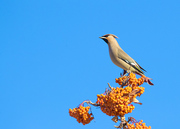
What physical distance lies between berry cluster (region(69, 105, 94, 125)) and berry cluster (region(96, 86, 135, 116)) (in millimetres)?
505

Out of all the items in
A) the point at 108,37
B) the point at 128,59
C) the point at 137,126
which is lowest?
the point at 137,126


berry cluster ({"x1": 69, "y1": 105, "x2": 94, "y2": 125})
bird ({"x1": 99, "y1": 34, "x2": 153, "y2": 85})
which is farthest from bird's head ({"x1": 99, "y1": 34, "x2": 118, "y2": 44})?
berry cluster ({"x1": 69, "y1": 105, "x2": 94, "y2": 125})

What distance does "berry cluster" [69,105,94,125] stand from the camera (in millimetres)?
8187

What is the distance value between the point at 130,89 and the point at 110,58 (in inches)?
104

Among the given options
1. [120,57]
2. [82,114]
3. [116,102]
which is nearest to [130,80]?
[116,102]

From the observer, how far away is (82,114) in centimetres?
821

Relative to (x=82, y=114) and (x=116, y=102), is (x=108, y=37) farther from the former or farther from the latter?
(x=82, y=114)

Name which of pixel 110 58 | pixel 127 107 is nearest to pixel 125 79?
pixel 127 107

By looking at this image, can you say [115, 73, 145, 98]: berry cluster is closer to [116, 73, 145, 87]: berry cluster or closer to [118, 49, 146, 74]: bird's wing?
[116, 73, 145, 87]: berry cluster

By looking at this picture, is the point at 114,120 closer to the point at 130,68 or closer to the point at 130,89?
the point at 130,89

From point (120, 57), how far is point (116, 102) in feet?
9.46

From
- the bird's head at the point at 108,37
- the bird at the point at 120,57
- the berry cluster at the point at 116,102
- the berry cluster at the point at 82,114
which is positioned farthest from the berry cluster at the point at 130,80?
the bird's head at the point at 108,37

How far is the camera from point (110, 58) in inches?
419

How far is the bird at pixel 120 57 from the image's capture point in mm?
10305
